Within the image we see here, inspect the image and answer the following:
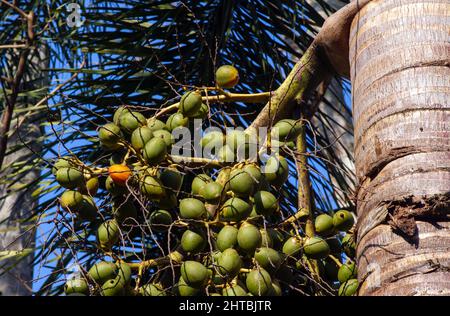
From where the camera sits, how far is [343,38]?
Answer: 2.07 meters

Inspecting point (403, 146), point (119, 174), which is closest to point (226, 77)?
point (119, 174)

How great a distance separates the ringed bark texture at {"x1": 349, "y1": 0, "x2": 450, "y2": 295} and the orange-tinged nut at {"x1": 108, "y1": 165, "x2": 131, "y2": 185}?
50cm

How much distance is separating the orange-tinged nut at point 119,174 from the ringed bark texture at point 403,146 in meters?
0.50

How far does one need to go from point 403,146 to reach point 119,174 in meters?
0.63

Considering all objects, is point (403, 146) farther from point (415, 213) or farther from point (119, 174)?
point (119, 174)

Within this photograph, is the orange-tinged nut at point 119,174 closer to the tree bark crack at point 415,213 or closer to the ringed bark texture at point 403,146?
the ringed bark texture at point 403,146

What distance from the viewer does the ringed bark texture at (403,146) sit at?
151 cm

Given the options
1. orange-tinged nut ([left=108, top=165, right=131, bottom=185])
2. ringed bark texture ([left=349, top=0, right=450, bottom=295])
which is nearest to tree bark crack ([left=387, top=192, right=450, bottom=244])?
ringed bark texture ([left=349, top=0, right=450, bottom=295])

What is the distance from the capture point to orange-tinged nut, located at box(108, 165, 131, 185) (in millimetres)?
1862

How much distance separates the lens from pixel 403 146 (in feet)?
5.33

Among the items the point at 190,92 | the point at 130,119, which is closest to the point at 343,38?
the point at 190,92
